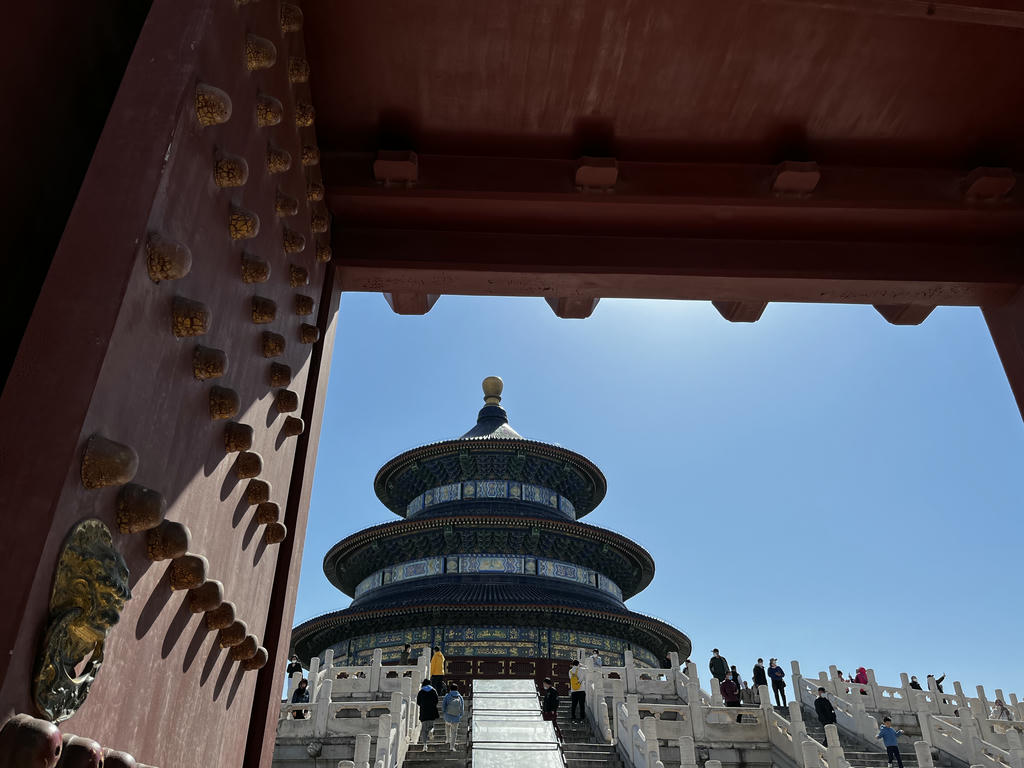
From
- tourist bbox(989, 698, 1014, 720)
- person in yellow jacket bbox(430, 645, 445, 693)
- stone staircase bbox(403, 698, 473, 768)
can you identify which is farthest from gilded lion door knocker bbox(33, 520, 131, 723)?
tourist bbox(989, 698, 1014, 720)

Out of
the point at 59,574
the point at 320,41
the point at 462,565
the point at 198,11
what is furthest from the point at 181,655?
the point at 462,565

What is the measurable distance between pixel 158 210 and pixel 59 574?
0.66m

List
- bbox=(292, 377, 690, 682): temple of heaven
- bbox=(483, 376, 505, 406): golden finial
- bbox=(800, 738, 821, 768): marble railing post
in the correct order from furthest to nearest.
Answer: bbox=(483, 376, 505, 406): golden finial → bbox=(292, 377, 690, 682): temple of heaven → bbox=(800, 738, 821, 768): marble railing post

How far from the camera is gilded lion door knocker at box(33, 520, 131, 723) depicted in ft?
3.73

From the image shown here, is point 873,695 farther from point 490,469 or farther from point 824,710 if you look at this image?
point 490,469

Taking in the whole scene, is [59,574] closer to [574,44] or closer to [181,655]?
[181,655]

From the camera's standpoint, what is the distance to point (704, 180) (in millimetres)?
3258

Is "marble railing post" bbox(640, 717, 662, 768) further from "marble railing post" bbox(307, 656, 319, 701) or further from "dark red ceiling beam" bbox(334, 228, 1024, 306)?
"dark red ceiling beam" bbox(334, 228, 1024, 306)

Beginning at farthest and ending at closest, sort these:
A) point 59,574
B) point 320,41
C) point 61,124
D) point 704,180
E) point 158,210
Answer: point 704,180, point 320,41, point 61,124, point 158,210, point 59,574

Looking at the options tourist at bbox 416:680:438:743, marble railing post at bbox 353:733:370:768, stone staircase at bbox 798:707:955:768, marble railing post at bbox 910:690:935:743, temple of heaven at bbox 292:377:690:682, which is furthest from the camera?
temple of heaven at bbox 292:377:690:682

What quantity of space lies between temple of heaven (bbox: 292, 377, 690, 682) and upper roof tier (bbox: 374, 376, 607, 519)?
0.13 ft

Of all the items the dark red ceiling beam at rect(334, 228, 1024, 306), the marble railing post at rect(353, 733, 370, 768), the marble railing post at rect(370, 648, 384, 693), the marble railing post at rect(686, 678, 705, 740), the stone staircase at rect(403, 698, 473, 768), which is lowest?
the marble railing post at rect(353, 733, 370, 768)

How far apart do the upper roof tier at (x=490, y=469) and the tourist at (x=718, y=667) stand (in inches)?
357

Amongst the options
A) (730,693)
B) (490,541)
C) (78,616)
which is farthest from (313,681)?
(78,616)
